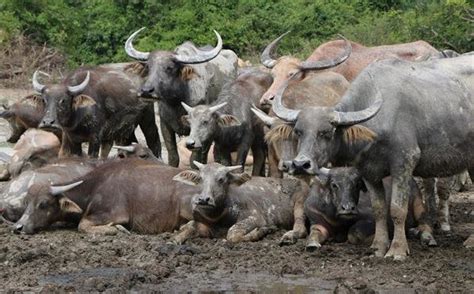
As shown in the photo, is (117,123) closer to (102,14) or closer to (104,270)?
(104,270)

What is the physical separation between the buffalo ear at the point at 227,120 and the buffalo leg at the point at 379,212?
127 inches

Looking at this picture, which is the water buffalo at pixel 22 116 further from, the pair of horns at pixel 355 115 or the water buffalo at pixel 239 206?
the pair of horns at pixel 355 115

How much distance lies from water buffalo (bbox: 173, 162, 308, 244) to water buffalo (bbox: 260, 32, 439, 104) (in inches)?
64.9

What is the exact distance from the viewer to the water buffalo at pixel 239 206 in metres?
12.7

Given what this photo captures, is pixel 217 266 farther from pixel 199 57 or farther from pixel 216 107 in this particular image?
pixel 199 57

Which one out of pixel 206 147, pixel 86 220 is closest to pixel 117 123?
pixel 206 147

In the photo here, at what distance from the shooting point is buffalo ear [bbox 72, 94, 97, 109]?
15.6 meters

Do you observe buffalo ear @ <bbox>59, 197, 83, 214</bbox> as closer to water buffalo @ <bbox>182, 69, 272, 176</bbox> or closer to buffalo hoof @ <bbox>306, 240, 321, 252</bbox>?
water buffalo @ <bbox>182, 69, 272, 176</bbox>

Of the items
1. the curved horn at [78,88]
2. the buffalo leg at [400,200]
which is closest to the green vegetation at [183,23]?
the curved horn at [78,88]

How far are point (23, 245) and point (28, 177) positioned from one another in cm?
145

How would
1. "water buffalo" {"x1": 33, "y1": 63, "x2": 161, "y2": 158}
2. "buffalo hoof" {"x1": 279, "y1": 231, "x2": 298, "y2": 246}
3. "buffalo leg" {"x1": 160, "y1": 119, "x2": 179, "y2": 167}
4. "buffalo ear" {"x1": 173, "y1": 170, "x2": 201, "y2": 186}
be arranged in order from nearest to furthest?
"buffalo hoof" {"x1": 279, "y1": 231, "x2": 298, "y2": 246} < "buffalo ear" {"x1": 173, "y1": 170, "x2": 201, "y2": 186} < "water buffalo" {"x1": 33, "y1": 63, "x2": 161, "y2": 158} < "buffalo leg" {"x1": 160, "y1": 119, "x2": 179, "y2": 167}

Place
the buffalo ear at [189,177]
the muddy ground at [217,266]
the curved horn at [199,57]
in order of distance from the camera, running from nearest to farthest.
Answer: the muddy ground at [217,266] → the buffalo ear at [189,177] → the curved horn at [199,57]

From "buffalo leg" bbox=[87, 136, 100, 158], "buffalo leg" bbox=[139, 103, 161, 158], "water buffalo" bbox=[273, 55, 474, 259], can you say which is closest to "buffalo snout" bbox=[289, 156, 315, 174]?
"water buffalo" bbox=[273, 55, 474, 259]

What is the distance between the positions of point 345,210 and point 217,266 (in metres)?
1.49
